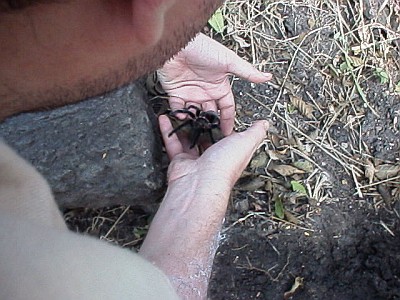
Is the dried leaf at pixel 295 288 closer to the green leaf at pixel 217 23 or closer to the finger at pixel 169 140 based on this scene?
the finger at pixel 169 140

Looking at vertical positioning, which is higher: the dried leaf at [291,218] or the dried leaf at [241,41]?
the dried leaf at [241,41]

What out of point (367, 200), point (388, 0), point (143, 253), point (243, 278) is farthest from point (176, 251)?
point (388, 0)

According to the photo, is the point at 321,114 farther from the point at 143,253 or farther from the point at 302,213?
the point at 143,253

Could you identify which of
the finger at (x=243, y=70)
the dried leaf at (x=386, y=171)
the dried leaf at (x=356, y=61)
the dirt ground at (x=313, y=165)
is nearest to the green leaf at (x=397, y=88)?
the dirt ground at (x=313, y=165)

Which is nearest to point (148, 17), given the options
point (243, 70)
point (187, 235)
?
point (187, 235)

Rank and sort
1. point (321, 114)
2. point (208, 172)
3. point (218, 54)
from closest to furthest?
point (208, 172)
point (218, 54)
point (321, 114)

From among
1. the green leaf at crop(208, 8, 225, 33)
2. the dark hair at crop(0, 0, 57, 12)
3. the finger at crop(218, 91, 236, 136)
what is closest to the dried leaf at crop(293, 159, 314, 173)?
the finger at crop(218, 91, 236, 136)
